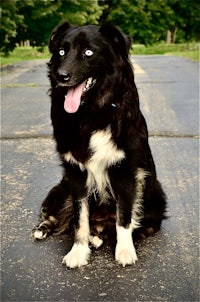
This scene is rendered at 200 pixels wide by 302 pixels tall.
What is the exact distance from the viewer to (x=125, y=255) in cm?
331

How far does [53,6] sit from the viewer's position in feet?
80.2

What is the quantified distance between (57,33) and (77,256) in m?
1.59

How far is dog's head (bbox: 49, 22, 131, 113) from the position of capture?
3.21 m

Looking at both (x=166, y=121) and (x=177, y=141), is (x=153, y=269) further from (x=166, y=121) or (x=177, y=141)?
(x=166, y=121)

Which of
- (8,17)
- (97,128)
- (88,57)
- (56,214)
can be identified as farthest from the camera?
(8,17)

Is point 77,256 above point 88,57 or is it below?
below

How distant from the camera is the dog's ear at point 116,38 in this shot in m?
3.25

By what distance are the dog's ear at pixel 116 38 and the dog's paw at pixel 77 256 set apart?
1.39 m

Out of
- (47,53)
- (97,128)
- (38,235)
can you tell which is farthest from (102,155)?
(47,53)

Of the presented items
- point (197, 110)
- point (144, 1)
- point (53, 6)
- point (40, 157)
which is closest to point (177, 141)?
point (40, 157)

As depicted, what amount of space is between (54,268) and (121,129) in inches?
41.2

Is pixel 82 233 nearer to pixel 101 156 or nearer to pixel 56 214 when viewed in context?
pixel 56 214

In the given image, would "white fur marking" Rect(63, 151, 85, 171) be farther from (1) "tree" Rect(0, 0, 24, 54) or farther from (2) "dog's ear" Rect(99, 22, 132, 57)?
(1) "tree" Rect(0, 0, 24, 54)

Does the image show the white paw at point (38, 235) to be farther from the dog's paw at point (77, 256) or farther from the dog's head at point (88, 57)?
the dog's head at point (88, 57)
